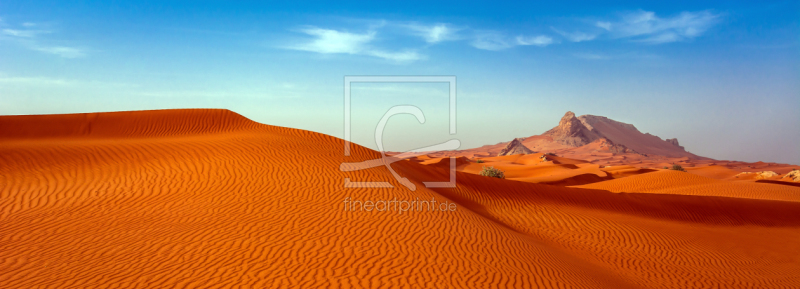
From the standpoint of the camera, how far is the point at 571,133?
83.8 meters

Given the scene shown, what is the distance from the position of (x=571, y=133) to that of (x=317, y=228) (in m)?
84.6

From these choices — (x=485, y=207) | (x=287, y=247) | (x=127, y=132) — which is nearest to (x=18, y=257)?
(x=287, y=247)

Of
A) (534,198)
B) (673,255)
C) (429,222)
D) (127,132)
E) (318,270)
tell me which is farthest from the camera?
(127,132)

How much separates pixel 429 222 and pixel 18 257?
7.73 metres

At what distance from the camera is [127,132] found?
21281 millimetres

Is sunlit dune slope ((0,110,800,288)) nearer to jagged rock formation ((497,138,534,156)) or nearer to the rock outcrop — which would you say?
jagged rock formation ((497,138,534,156))

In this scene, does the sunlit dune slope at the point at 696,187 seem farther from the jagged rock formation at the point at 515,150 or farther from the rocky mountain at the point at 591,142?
the rocky mountain at the point at 591,142

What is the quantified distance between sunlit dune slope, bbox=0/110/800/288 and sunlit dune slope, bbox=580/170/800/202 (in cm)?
493

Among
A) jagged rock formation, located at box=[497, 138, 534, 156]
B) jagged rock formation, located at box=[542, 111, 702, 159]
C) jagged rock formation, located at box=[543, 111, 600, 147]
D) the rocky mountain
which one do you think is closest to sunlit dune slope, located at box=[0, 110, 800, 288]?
jagged rock formation, located at box=[497, 138, 534, 156]

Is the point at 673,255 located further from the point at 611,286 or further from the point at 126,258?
the point at 126,258

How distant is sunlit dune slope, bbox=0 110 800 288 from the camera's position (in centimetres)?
645

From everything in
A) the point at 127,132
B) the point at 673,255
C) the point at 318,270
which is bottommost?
the point at 673,255

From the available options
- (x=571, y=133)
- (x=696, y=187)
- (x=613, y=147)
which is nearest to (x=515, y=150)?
(x=613, y=147)

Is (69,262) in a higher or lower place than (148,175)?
lower
